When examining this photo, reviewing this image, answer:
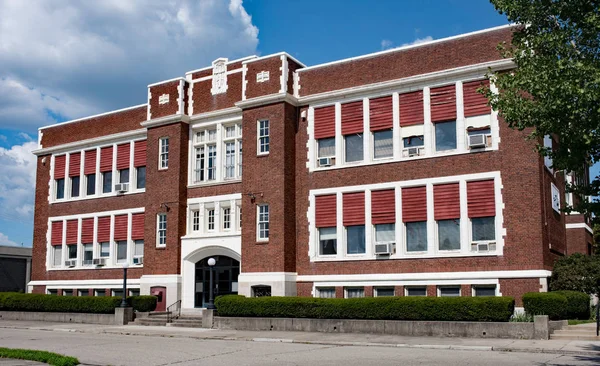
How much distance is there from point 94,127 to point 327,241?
17.3m

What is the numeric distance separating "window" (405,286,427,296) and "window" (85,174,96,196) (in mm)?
20465

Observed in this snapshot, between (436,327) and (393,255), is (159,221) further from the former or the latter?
(436,327)

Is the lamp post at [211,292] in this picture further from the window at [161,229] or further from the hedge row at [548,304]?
the hedge row at [548,304]

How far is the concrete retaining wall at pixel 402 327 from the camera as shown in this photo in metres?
21.8

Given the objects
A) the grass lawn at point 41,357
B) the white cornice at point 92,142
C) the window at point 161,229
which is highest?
the white cornice at point 92,142

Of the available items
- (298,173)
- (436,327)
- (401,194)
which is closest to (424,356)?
(436,327)

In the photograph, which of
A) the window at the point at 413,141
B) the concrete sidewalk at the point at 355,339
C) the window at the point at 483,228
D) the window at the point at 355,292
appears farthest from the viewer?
the window at the point at 355,292

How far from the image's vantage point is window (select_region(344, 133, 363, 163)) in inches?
1202

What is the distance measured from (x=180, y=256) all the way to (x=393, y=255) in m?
11.2

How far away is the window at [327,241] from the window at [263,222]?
98.0 inches

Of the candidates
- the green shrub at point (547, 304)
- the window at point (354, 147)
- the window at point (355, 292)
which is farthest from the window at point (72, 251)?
the green shrub at point (547, 304)

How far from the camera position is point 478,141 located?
27.0 metres

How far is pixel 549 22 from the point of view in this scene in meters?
17.1

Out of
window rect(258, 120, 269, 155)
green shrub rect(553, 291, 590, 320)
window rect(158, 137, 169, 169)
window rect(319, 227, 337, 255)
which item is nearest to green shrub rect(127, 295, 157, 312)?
window rect(158, 137, 169, 169)
